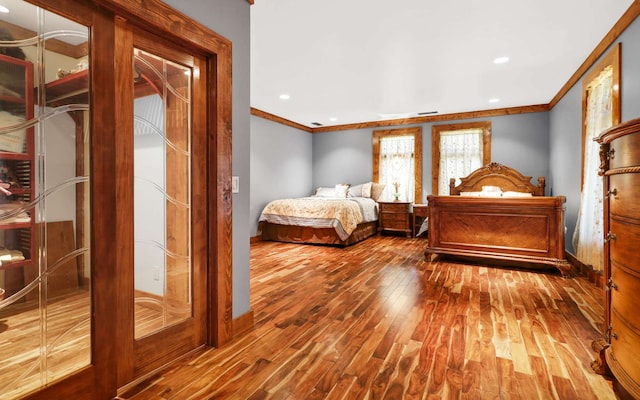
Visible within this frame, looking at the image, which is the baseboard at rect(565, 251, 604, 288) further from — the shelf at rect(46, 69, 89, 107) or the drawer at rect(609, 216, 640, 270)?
the shelf at rect(46, 69, 89, 107)

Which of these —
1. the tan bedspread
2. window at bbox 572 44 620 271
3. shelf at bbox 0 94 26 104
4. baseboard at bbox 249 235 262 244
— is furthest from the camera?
baseboard at bbox 249 235 262 244

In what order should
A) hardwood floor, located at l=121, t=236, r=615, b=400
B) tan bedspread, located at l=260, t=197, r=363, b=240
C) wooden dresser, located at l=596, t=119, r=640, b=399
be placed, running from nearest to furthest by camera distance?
wooden dresser, located at l=596, t=119, r=640, b=399 < hardwood floor, located at l=121, t=236, r=615, b=400 < tan bedspread, located at l=260, t=197, r=363, b=240

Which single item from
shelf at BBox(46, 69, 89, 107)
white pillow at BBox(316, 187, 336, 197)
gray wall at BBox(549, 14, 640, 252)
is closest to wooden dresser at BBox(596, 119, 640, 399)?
gray wall at BBox(549, 14, 640, 252)

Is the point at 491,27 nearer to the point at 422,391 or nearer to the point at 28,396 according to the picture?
the point at 422,391

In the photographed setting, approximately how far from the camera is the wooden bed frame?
18.1 ft

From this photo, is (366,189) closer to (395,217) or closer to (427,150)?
(395,217)

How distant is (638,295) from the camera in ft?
4.25

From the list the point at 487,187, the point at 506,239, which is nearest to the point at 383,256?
the point at 506,239

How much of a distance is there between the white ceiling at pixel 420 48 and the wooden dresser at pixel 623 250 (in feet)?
6.01

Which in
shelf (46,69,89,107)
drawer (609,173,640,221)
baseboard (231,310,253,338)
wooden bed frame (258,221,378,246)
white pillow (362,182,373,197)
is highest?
shelf (46,69,89,107)

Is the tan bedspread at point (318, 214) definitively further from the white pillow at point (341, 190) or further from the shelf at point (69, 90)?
the shelf at point (69, 90)

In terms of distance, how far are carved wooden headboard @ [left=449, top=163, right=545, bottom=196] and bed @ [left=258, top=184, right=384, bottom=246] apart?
1.85m

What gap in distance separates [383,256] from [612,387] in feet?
10.6

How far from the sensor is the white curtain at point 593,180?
10.7 ft
